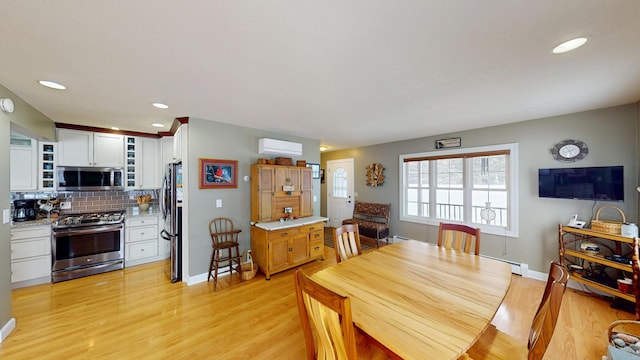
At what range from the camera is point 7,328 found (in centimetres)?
203

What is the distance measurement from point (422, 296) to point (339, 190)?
491 cm

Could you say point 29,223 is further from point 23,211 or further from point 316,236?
point 316,236

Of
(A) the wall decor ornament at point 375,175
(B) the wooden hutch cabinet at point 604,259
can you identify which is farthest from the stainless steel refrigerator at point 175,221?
(B) the wooden hutch cabinet at point 604,259

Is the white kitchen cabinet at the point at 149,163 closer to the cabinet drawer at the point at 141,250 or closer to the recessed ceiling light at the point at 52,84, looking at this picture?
the cabinet drawer at the point at 141,250

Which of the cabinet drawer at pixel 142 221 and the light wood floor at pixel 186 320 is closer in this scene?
the light wood floor at pixel 186 320

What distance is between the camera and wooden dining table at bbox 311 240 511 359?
3.22 feet

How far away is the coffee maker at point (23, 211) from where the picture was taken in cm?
315

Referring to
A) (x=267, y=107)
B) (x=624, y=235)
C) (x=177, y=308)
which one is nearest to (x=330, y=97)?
(x=267, y=107)

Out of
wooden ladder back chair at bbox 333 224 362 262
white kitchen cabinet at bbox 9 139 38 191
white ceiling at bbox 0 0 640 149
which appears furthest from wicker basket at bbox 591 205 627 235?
white kitchen cabinet at bbox 9 139 38 191

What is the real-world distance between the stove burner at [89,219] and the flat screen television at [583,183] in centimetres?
655

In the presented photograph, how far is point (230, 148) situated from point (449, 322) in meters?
3.38

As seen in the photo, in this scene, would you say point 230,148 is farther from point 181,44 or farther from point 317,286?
point 317,286

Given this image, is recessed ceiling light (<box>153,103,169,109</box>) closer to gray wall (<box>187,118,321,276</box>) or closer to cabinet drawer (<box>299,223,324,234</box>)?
gray wall (<box>187,118,321,276</box>)

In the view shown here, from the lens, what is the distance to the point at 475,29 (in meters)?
1.27
